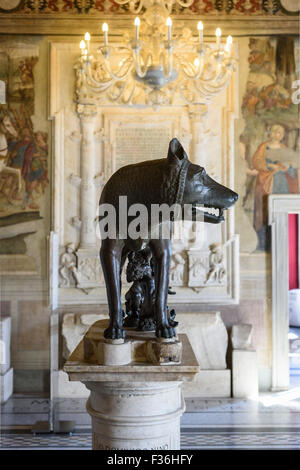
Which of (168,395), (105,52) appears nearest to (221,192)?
(168,395)

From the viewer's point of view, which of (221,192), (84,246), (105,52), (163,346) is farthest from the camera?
(84,246)

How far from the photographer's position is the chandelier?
232 inches

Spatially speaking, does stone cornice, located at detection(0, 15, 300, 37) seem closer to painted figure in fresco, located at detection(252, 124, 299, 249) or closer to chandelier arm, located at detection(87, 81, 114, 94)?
chandelier arm, located at detection(87, 81, 114, 94)

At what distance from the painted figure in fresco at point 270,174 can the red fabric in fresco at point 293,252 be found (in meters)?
6.25

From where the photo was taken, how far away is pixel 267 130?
7.41 m

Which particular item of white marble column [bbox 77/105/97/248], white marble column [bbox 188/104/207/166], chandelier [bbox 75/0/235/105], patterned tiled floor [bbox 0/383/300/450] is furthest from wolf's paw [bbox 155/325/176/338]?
white marble column [bbox 188/104/207/166]

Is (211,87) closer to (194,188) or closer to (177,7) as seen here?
(177,7)

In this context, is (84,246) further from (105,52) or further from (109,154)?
(105,52)

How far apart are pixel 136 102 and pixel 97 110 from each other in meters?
0.57

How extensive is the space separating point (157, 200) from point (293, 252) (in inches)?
452

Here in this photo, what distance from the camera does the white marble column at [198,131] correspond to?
24.0 feet

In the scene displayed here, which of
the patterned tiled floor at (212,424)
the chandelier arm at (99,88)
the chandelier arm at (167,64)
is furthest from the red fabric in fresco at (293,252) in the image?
the chandelier arm at (167,64)

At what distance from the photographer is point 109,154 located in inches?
291

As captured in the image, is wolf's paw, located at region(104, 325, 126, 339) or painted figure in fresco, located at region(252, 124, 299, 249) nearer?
wolf's paw, located at region(104, 325, 126, 339)
